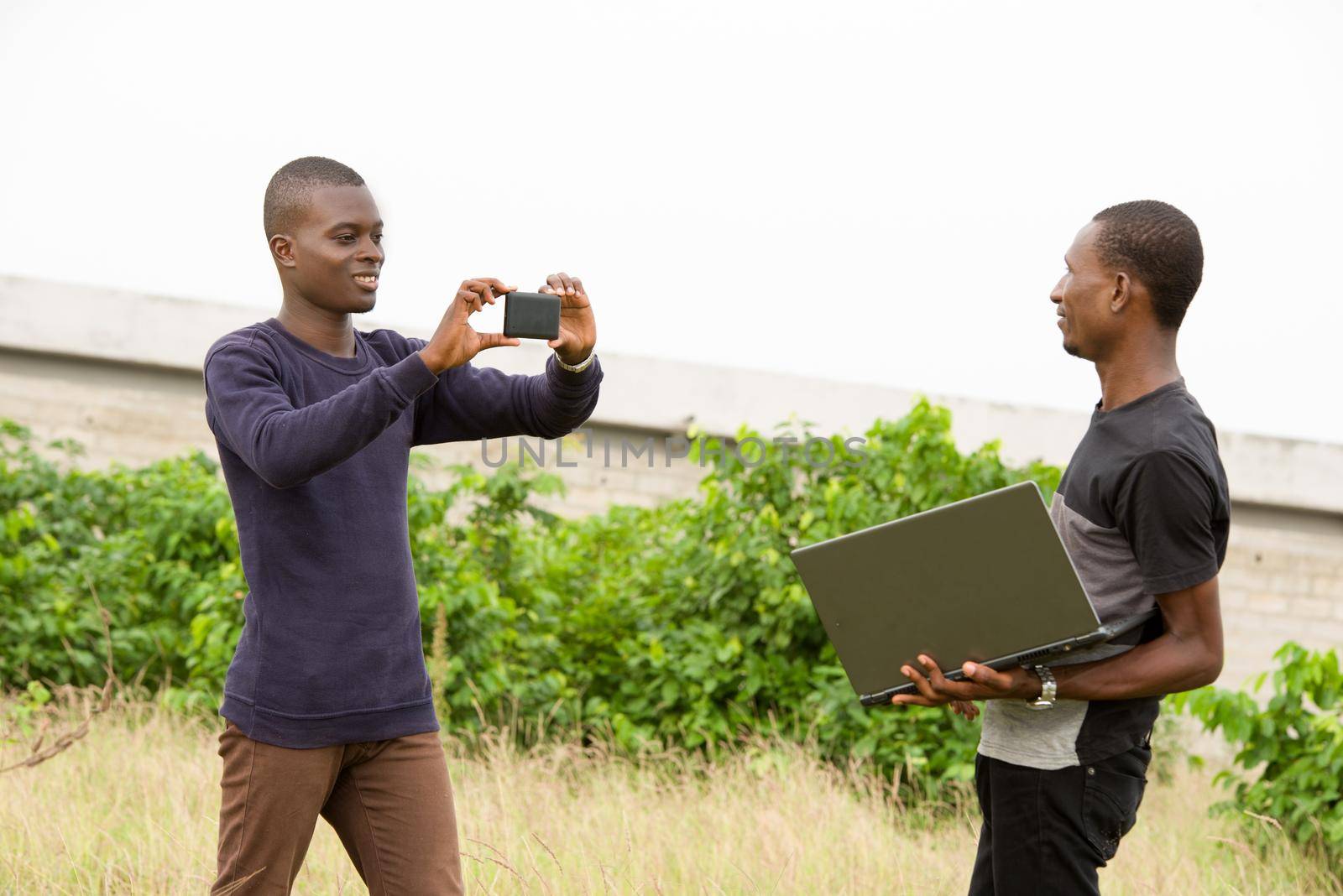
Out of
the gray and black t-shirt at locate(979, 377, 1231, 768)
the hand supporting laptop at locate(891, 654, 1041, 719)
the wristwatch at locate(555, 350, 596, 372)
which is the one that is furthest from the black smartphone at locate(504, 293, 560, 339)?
the gray and black t-shirt at locate(979, 377, 1231, 768)

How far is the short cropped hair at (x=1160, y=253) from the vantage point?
2061 mm

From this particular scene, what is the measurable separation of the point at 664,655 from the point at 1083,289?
12.1 ft

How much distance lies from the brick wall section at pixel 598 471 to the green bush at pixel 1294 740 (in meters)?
4.09

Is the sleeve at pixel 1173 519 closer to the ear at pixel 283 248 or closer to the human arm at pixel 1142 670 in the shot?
the human arm at pixel 1142 670

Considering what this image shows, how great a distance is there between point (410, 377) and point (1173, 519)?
1.24m

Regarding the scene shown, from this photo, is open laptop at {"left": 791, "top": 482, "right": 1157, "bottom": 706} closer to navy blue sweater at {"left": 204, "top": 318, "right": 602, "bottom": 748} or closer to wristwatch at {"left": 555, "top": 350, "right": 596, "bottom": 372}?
wristwatch at {"left": 555, "top": 350, "right": 596, "bottom": 372}

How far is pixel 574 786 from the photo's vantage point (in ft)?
15.3

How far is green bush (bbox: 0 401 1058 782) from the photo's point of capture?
529 cm

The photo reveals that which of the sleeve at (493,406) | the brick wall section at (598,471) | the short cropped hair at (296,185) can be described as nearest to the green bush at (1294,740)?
the sleeve at (493,406)

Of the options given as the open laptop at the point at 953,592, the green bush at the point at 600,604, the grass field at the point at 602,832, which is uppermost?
the open laptop at the point at 953,592

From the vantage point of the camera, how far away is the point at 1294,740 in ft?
14.8

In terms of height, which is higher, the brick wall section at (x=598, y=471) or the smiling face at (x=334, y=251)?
the smiling face at (x=334, y=251)

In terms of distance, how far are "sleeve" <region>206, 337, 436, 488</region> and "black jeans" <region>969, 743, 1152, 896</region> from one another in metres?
1.24

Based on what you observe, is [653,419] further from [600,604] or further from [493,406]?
[493,406]
